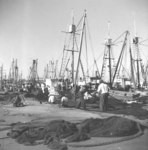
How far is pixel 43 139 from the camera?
5.65m

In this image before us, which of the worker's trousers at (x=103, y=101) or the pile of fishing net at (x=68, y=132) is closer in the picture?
the pile of fishing net at (x=68, y=132)

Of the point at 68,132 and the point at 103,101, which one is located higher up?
the point at 103,101

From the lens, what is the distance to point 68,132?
236 inches

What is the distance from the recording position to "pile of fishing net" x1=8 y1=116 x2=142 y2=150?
17.9 feet

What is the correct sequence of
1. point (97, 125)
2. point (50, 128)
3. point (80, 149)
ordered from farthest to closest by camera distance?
point (97, 125) → point (50, 128) → point (80, 149)

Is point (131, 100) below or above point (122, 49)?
below

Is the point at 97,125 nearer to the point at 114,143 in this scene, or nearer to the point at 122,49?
the point at 114,143

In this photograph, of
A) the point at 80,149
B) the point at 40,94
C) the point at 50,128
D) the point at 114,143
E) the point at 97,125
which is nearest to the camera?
the point at 80,149

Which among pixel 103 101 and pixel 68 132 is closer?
pixel 68 132

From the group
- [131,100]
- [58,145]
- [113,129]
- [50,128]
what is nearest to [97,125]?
[113,129]

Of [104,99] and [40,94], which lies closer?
[104,99]

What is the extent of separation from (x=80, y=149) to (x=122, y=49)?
83.2ft

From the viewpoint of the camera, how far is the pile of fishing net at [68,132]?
546cm

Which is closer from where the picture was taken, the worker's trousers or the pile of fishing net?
the pile of fishing net
